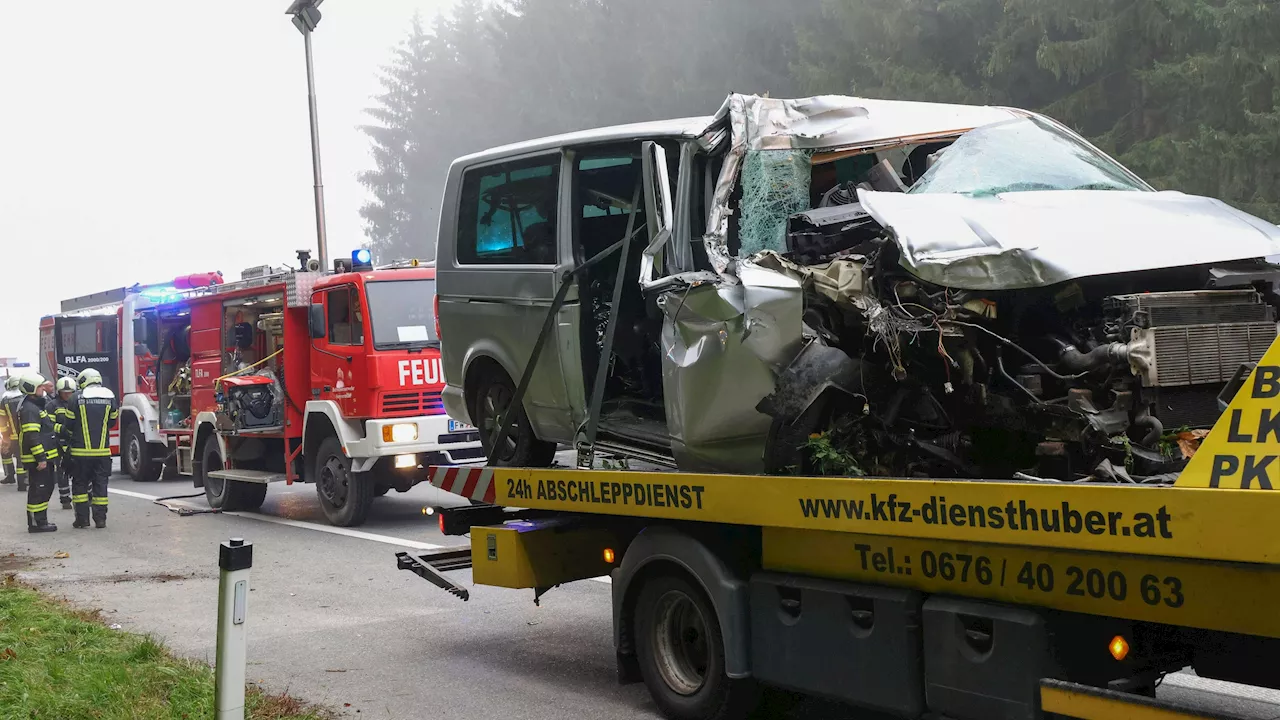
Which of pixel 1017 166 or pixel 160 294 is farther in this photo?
pixel 160 294

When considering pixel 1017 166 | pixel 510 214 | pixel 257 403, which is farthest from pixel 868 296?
pixel 257 403

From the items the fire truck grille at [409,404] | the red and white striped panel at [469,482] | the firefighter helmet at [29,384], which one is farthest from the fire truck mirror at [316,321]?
the red and white striped panel at [469,482]

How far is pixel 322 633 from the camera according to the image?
8125mm

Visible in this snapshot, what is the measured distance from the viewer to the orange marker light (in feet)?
13.6

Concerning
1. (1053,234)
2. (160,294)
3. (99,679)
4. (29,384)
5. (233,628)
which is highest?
(160,294)

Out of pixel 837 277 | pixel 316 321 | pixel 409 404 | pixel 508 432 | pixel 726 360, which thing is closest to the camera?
pixel 837 277

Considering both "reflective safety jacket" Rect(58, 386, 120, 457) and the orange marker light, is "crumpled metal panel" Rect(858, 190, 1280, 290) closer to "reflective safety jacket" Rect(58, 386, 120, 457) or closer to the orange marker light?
the orange marker light

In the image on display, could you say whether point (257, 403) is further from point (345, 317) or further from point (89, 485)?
point (89, 485)

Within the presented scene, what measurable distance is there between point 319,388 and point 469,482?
6903 mm

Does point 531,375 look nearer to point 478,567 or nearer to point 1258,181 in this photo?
point 478,567

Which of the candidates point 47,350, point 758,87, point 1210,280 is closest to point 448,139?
point 758,87

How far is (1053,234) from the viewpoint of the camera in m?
4.78

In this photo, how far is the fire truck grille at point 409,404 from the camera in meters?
12.9

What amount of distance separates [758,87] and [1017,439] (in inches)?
1100
